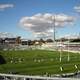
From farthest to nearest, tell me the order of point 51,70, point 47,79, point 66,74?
point 51,70 → point 66,74 → point 47,79

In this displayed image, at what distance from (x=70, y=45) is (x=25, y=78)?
4165 inches

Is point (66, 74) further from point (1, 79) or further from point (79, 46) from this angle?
point (79, 46)

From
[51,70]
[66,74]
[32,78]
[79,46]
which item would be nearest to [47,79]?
[32,78]

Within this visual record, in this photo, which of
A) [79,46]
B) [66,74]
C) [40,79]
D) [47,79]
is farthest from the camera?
[79,46]

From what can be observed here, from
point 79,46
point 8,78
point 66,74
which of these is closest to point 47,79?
point 8,78

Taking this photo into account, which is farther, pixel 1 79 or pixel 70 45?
pixel 70 45

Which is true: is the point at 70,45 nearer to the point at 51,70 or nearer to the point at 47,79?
the point at 51,70

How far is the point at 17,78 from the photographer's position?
90.2 feet

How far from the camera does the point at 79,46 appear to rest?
12812 cm

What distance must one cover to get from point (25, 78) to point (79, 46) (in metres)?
103

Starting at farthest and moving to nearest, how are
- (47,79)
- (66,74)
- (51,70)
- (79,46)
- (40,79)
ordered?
1. (79,46)
2. (51,70)
3. (66,74)
4. (40,79)
5. (47,79)

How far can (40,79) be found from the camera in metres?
28.2

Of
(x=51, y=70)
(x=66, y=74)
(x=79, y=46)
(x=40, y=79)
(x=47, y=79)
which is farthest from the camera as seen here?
(x=79, y=46)

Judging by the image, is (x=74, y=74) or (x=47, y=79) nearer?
(x=47, y=79)
